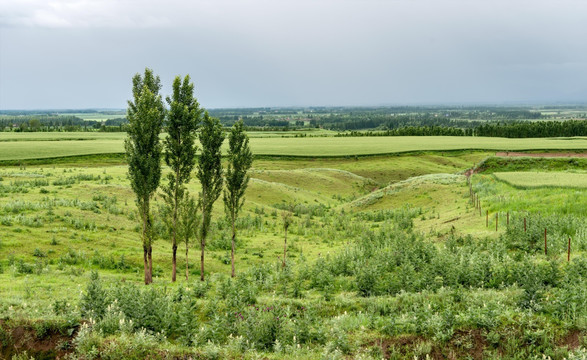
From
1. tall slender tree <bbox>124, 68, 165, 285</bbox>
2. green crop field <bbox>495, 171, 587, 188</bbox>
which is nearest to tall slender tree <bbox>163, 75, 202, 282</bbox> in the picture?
tall slender tree <bbox>124, 68, 165, 285</bbox>

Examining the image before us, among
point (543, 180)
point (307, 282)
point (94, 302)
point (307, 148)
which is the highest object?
point (307, 148)

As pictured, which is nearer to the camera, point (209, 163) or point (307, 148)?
point (209, 163)

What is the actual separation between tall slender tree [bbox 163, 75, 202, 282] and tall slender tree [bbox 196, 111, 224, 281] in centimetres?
82

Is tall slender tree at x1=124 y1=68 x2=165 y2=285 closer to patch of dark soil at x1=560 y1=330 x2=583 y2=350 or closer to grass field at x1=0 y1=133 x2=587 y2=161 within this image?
patch of dark soil at x1=560 y1=330 x2=583 y2=350

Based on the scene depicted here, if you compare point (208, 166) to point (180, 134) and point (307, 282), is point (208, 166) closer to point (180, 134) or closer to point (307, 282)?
point (180, 134)

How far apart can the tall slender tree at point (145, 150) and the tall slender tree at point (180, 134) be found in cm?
69

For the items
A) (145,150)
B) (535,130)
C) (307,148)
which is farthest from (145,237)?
(535,130)

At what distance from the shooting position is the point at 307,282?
19703 mm

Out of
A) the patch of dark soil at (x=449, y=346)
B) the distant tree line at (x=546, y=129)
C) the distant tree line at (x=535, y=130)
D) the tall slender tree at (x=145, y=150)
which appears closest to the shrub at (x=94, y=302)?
the tall slender tree at (x=145, y=150)

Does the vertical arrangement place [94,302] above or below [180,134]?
below

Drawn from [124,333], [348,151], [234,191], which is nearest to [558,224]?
[234,191]

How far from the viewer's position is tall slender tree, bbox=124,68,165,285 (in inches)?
795

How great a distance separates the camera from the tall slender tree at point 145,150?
66.3ft

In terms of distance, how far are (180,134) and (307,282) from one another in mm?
10280
